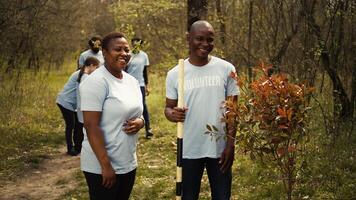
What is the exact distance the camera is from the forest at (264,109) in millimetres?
3850

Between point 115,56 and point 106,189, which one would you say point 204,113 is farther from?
point 106,189

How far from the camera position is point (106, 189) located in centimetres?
334

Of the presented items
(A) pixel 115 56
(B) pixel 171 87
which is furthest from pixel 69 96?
(A) pixel 115 56

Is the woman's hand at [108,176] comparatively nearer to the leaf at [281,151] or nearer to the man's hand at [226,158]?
the man's hand at [226,158]

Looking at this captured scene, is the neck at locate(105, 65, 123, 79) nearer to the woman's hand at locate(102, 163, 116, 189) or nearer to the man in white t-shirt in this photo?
the man in white t-shirt

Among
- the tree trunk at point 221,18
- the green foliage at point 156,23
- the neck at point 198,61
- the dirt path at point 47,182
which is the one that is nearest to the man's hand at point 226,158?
the neck at point 198,61

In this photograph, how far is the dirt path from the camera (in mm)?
6422

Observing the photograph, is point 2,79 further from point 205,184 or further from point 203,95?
point 203,95

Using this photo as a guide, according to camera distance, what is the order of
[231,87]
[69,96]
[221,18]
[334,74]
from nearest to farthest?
[231,87] → [334,74] → [69,96] → [221,18]

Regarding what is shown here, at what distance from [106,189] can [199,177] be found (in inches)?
32.6

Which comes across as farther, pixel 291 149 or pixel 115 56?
pixel 291 149

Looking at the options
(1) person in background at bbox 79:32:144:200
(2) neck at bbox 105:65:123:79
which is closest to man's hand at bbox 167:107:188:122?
(1) person in background at bbox 79:32:144:200

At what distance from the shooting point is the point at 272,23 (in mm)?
8609

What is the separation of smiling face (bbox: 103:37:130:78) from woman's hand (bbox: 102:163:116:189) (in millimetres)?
684
